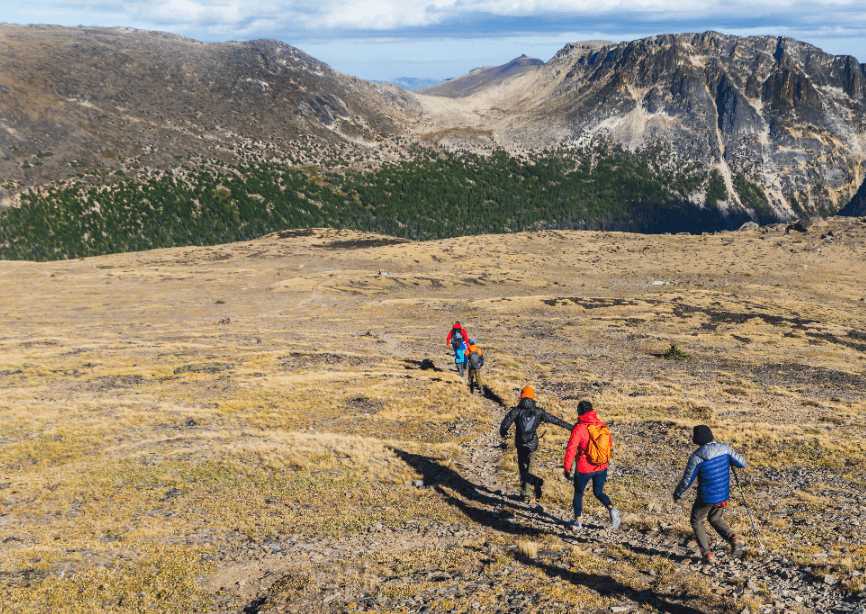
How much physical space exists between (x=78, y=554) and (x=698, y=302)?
5895cm

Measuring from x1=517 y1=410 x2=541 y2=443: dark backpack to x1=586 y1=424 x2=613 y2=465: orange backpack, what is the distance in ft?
6.76

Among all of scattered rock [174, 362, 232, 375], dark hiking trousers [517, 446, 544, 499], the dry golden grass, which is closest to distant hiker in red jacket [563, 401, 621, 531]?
the dry golden grass

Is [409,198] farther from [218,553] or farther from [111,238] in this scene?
[218,553]

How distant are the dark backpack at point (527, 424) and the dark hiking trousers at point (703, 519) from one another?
4240mm

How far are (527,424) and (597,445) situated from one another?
7.37 ft

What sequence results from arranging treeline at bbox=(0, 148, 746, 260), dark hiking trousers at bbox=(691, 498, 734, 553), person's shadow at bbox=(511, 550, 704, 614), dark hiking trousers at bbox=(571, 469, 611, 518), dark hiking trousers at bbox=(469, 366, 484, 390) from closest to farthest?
1. person's shadow at bbox=(511, 550, 704, 614)
2. dark hiking trousers at bbox=(691, 498, 734, 553)
3. dark hiking trousers at bbox=(571, 469, 611, 518)
4. dark hiking trousers at bbox=(469, 366, 484, 390)
5. treeline at bbox=(0, 148, 746, 260)

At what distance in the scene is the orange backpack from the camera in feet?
44.9

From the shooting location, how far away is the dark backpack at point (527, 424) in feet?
51.1

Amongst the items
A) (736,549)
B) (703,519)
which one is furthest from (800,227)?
(703,519)

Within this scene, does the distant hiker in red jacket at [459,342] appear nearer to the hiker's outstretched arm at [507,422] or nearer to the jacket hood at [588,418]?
the hiker's outstretched arm at [507,422]

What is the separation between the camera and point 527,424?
1557cm

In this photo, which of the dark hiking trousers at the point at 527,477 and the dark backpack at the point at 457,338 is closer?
the dark hiking trousers at the point at 527,477

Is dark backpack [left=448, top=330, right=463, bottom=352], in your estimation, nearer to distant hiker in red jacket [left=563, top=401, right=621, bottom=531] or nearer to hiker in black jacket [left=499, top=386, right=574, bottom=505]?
hiker in black jacket [left=499, top=386, right=574, bottom=505]

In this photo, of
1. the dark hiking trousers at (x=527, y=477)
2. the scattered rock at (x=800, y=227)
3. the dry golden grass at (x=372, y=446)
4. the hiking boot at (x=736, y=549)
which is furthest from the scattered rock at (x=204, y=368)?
the scattered rock at (x=800, y=227)
